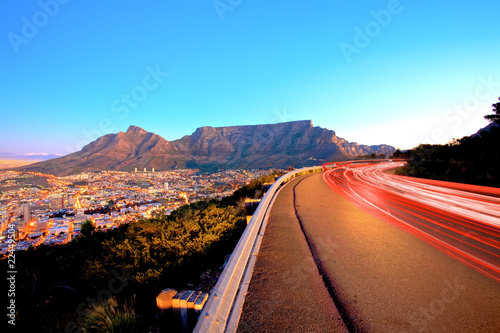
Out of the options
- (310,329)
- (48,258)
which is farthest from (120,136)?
(310,329)

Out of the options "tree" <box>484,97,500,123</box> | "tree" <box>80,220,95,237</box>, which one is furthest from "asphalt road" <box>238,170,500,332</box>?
"tree" <box>484,97,500,123</box>

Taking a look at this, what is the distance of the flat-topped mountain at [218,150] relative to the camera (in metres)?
76.8

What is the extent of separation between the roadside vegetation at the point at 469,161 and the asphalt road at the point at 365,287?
35.7 ft

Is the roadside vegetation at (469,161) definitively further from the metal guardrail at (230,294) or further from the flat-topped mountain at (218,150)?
the flat-topped mountain at (218,150)

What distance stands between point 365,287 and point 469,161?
16489mm

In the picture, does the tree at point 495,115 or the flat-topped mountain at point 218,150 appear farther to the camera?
the flat-topped mountain at point 218,150

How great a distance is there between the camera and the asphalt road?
2156 millimetres

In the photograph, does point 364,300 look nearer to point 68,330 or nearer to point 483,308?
point 483,308

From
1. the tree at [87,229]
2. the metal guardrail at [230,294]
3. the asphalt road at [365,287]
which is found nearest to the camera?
the metal guardrail at [230,294]

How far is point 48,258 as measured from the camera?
587 centimetres

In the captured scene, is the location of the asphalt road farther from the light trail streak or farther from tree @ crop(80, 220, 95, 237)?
tree @ crop(80, 220, 95, 237)

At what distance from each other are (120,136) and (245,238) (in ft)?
394

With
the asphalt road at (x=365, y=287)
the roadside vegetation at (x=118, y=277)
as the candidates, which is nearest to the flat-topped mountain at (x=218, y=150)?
the asphalt road at (x=365, y=287)

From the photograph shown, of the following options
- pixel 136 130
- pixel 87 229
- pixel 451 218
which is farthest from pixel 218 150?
pixel 451 218
